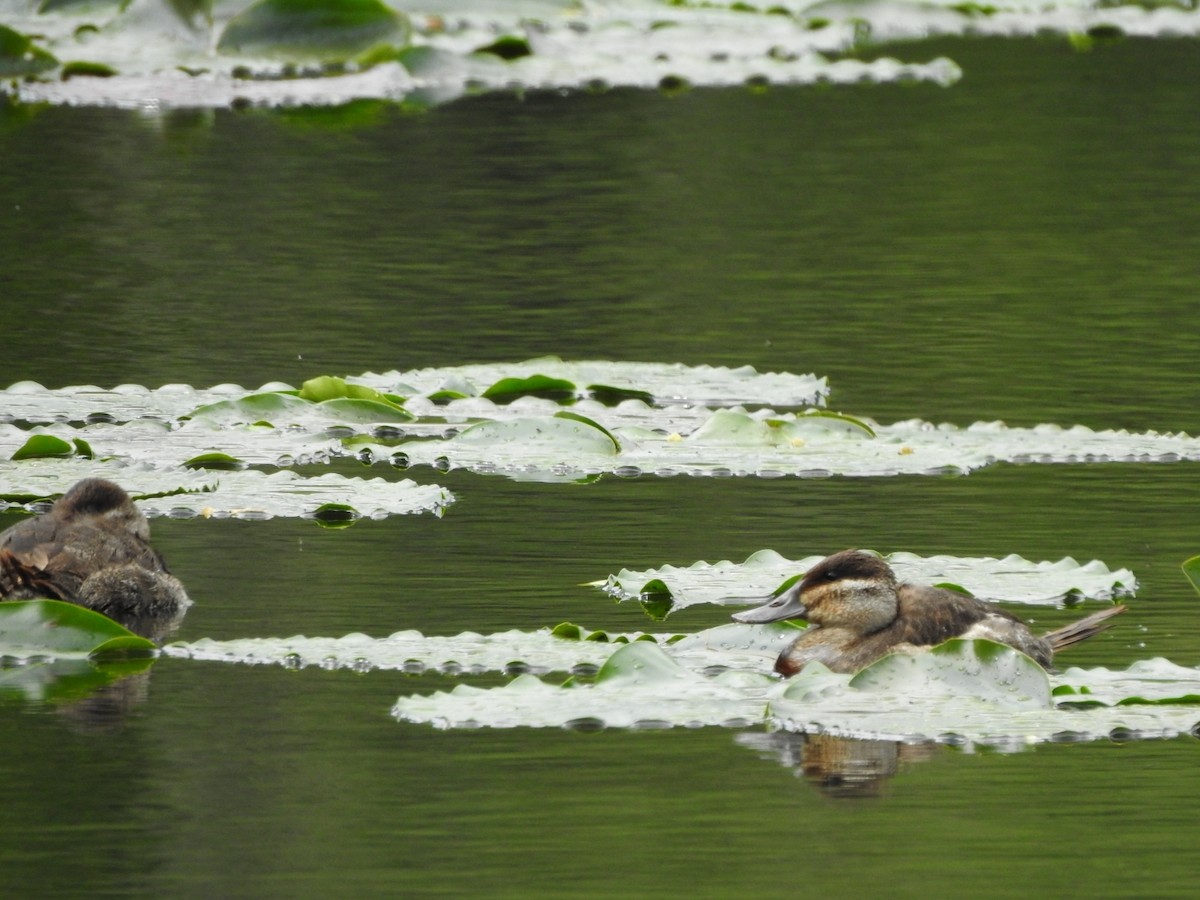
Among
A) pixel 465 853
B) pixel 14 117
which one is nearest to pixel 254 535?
pixel 465 853

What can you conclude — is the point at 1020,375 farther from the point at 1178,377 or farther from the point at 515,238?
the point at 515,238

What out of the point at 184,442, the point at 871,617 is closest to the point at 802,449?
the point at 184,442

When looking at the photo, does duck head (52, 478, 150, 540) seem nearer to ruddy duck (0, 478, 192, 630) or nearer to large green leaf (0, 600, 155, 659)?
ruddy duck (0, 478, 192, 630)

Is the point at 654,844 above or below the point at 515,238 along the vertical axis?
below

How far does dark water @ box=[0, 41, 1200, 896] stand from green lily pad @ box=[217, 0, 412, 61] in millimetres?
Result: 685

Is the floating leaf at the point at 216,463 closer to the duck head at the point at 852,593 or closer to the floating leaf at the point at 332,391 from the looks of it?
the floating leaf at the point at 332,391

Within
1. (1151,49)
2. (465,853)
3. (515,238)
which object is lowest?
(465,853)

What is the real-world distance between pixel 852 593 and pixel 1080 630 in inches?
19.8

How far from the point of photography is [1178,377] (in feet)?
29.0

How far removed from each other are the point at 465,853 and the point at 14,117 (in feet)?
39.6

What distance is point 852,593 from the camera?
17.5 ft

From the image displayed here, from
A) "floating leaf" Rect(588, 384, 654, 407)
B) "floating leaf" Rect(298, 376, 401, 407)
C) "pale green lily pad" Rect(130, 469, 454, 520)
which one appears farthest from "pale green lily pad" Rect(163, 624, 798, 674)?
"floating leaf" Rect(588, 384, 654, 407)

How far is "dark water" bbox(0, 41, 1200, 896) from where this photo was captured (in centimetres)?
427

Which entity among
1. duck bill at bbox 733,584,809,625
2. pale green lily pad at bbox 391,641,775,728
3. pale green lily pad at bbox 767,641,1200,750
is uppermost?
duck bill at bbox 733,584,809,625
